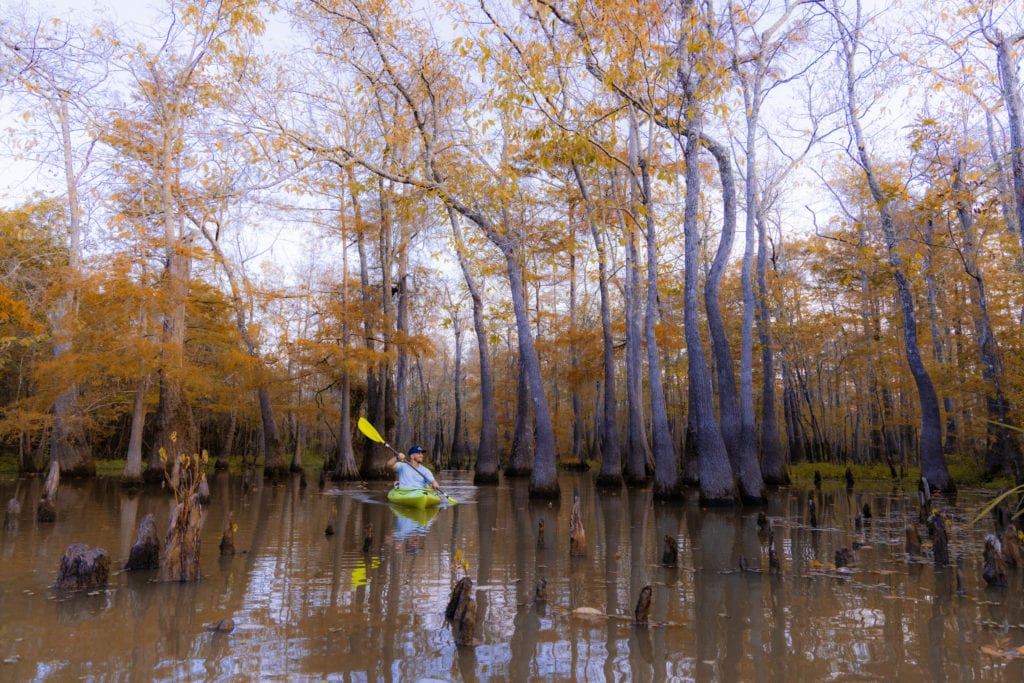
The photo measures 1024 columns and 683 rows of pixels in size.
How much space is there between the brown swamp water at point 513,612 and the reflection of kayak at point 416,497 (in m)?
2.74

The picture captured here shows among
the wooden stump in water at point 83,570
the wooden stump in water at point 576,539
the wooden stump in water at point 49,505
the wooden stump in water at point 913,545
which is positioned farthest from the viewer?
the wooden stump in water at point 49,505

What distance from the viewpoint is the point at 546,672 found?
3.90 metres

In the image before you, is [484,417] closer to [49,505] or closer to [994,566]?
[49,505]

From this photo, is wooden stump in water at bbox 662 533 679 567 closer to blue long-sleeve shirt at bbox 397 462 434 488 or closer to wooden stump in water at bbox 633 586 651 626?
wooden stump in water at bbox 633 586 651 626

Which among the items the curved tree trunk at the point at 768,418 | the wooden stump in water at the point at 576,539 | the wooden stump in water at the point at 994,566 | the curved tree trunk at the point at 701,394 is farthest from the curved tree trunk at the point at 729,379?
the wooden stump in water at the point at 994,566

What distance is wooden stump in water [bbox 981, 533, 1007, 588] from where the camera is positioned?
593 centimetres

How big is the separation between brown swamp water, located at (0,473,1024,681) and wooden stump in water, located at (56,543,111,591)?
0.14 m

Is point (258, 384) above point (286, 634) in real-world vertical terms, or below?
above

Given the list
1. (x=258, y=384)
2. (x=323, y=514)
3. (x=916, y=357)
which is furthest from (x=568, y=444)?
(x=323, y=514)

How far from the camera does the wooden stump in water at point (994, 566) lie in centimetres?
593

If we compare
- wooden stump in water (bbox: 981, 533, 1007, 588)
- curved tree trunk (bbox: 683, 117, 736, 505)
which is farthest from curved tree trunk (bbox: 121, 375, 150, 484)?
wooden stump in water (bbox: 981, 533, 1007, 588)

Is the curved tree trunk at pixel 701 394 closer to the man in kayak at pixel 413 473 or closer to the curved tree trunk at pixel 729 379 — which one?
the curved tree trunk at pixel 729 379

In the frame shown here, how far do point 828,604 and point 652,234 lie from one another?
1091 centimetres

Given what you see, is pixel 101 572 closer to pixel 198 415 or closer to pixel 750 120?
pixel 750 120
